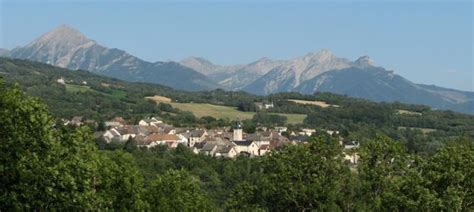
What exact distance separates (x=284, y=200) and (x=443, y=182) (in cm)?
929

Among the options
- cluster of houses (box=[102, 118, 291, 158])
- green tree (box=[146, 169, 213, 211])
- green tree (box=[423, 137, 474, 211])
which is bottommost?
cluster of houses (box=[102, 118, 291, 158])

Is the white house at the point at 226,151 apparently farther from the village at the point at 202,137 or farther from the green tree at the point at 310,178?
the green tree at the point at 310,178

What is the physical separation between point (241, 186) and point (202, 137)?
12309cm

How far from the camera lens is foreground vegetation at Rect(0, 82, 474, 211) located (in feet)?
87.8

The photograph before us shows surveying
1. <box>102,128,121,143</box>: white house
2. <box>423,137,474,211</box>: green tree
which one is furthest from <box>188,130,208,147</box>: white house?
<box>423,137,474,211</box>: green tree

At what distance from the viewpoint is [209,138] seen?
171 meters

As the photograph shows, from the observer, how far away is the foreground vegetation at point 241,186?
2677cm

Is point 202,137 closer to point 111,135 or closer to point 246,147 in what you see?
point 246,147

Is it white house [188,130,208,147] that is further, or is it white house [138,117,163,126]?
white house [138,117,163,126]

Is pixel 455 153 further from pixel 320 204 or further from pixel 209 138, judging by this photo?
pixel 209 138

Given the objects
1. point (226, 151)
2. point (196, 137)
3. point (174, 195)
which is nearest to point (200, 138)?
point (196, 137)

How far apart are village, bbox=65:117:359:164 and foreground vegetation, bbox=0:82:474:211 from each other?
10685 cm

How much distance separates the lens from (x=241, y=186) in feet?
166

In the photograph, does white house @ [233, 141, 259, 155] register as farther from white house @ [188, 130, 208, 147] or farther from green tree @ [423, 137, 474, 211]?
green tree @ [423, 137, 474, 211]
